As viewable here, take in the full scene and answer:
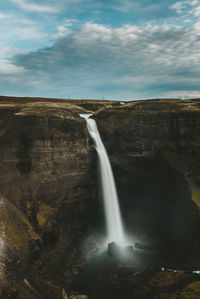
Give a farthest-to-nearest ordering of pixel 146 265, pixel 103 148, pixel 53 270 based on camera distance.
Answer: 1. pixel 103 148
2. pixel 146 265
3. pixel 53 270

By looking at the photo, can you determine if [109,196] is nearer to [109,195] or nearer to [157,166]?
[109,195]

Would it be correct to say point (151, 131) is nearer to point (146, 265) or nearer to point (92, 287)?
point (146, 265)

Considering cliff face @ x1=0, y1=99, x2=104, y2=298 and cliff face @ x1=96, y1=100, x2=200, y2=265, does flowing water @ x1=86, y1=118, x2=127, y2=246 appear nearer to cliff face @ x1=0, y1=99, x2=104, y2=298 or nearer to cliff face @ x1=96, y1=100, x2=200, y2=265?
cliff face @ x1=96, y1=100, x2=200, y2=265

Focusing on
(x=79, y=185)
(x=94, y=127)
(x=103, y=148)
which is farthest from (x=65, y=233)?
(x=94, y=127)

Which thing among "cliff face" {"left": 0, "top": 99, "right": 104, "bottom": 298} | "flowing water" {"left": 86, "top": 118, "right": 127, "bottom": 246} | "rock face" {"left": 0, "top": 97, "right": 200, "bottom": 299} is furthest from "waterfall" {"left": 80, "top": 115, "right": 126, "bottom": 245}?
"cliff face" {"left": 0, "top": 99, "right": 104, "bottom": 298}

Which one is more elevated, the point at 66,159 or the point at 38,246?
the point at 66,159

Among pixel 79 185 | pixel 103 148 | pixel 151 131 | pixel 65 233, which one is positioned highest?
pixel 151 131

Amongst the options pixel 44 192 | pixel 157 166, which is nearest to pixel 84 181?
pixel 44 192

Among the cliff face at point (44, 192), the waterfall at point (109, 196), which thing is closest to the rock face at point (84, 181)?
the cliff face at point (44, 192)
